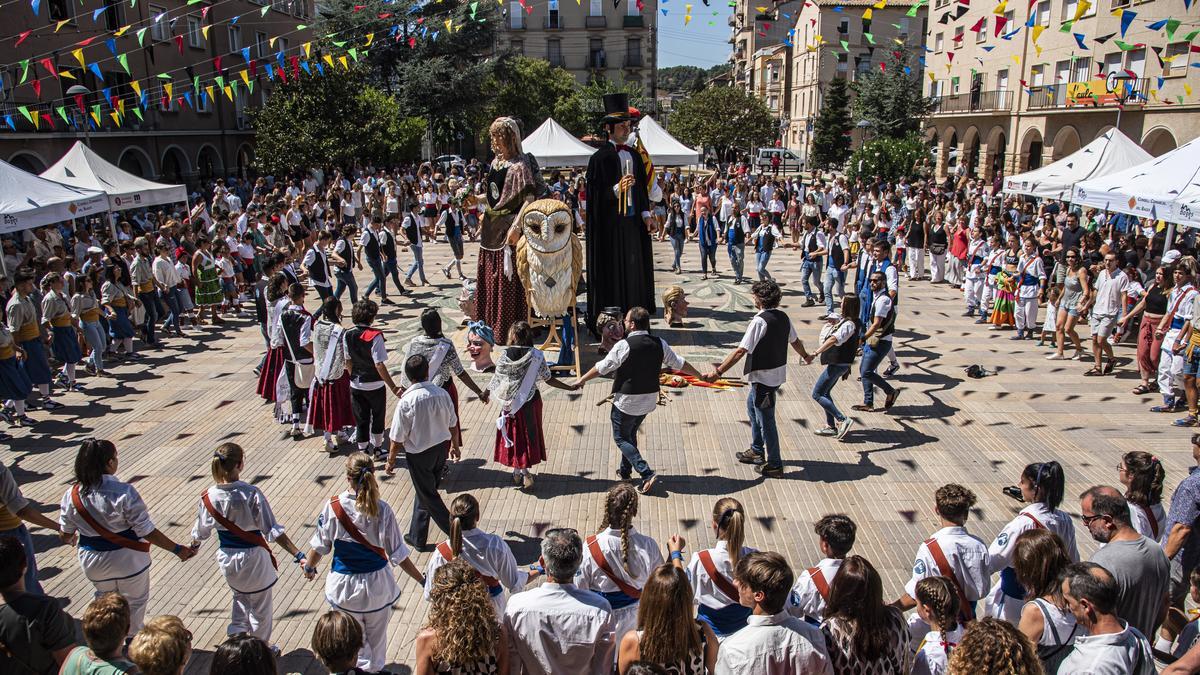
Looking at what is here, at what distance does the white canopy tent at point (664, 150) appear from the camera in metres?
16.7

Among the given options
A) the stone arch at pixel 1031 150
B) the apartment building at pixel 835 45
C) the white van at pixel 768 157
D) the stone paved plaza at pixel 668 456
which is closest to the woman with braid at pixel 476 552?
the stone paved plaza at pixel 668 456

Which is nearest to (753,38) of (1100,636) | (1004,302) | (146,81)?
(146,81)

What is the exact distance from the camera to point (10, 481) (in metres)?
4.80

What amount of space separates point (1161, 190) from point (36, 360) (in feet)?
47.9

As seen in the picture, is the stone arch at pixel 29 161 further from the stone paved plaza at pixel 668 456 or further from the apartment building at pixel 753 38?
the apartment building at pixel 753 38

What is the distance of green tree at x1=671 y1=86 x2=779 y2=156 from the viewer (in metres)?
49.4

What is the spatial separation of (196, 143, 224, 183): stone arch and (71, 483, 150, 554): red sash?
106 feet

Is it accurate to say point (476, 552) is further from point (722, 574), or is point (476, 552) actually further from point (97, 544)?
point (97, 544)

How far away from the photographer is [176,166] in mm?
32438

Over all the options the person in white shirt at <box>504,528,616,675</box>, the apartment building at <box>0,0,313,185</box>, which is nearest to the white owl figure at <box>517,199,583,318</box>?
the person in white shirt at <box>504,528,616,675</box>

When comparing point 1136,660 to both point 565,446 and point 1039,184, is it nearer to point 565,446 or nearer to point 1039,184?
point 565,446

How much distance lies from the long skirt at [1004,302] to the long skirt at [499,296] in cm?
755

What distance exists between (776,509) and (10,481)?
531 cm

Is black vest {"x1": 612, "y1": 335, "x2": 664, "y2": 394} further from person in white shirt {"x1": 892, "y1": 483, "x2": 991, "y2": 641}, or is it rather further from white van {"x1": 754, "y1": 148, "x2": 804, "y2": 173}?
white van {"x1": 754, "y1": 148, "x2": 804, "y2": 173}
